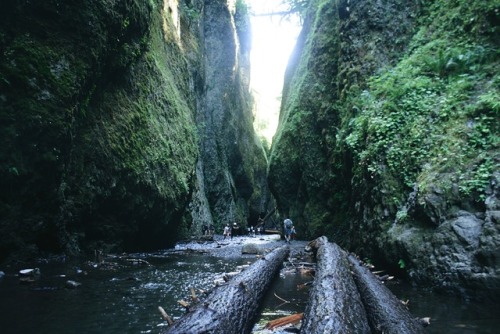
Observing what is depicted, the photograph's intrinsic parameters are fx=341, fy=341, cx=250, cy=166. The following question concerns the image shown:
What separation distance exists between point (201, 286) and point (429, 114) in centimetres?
736

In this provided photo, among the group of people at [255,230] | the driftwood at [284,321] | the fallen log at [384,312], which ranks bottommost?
the driftwood at [284,321]

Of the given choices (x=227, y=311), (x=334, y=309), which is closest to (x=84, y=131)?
(x=227, y=311)

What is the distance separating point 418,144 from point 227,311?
23.2ft

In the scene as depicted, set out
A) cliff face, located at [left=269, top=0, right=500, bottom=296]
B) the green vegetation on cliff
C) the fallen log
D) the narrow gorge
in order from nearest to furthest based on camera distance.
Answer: the fallen log, cliff face, located at [left=269, top=0, right=500, bottom=296], the narrow gorge, the green vegetation on cliff

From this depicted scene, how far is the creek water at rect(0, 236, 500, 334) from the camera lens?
451 centimetres

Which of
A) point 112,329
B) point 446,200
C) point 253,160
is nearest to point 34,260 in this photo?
point 112,329

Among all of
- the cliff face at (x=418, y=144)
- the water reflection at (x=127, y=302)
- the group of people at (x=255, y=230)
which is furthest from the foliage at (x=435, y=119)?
the group of people at (x=255, y=230)

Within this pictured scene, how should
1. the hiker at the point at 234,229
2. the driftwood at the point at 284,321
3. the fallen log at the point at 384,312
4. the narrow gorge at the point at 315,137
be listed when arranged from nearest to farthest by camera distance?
the fallen log at the point at 384,312
the driftwood at the point at 284,321
the narrow gorge at the point at 315,137
the hiker at the point at 234,229

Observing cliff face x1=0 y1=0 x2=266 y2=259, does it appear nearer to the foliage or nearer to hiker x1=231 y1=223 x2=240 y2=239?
the foliage

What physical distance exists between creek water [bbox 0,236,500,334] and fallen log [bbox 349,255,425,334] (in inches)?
22.8

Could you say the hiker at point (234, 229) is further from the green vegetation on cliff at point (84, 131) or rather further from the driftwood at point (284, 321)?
the driftwood at point (284, 321)

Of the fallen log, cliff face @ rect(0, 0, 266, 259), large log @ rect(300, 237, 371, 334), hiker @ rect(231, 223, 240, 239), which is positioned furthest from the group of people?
large log @ rect(300, 237, 371, 334)

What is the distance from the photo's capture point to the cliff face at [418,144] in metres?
6.61

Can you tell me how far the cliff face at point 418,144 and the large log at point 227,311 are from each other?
3.77 m
